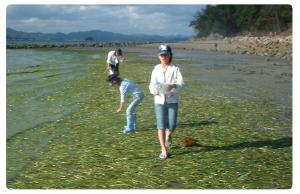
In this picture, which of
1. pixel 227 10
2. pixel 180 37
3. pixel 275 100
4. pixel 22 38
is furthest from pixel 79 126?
pixel 275 100

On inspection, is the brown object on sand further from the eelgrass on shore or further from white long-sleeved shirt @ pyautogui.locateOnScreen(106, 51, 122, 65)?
white long-sleeved shirt @ pyautogui.locateOnScreen(106, 51, 122, 65)

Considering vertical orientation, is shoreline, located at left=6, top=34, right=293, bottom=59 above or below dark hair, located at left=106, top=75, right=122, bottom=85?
above

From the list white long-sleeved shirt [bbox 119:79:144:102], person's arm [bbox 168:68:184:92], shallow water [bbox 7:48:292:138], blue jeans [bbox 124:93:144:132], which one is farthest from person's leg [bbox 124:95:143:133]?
person's arm [bbox 168:68:184:92]

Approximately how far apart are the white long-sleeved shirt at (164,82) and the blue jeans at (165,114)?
0.31 feet

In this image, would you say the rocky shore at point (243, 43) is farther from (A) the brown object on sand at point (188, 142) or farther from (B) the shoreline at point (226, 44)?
(A) the brown object on sand at point (188, 142)

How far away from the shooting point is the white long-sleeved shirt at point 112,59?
9.14 metres

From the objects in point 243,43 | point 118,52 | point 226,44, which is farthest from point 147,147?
point 226,44

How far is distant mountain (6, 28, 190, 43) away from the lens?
8.67 metres

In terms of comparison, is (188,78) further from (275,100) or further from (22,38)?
(22,38)

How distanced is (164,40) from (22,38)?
2.41m

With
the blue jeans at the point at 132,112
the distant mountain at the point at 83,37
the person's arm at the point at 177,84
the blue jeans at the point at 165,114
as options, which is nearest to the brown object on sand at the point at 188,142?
the blue jeans at the point at 165,114

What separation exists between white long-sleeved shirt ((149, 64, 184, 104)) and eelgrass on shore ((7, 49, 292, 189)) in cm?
99

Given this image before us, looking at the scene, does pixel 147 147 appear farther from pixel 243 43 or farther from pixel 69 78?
pixel 243 43

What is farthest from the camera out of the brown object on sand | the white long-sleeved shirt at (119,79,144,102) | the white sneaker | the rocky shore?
the rocky shore
